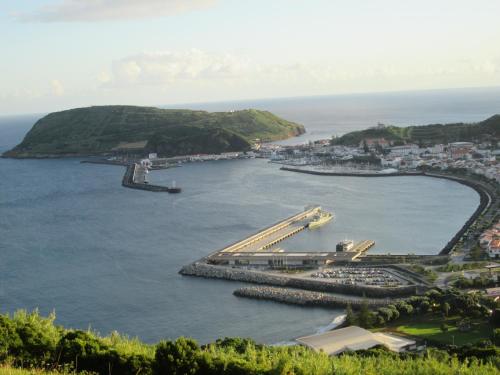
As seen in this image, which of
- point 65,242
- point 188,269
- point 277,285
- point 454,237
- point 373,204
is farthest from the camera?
point 373,204

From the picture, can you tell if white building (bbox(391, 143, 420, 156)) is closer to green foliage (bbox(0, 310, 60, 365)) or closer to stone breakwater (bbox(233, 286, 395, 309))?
stone breakwater (bbox(233, 286, 395, 309))

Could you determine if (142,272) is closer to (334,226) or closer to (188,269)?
(188,269)

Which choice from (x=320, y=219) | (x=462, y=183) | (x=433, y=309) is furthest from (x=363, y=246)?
(x=462, y=183)

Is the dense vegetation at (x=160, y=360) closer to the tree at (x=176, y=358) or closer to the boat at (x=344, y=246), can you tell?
the tree at (x=176, y=358)

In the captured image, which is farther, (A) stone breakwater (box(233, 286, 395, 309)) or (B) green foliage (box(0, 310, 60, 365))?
(A) stone breakwater (box(233, 286, 395, 309))

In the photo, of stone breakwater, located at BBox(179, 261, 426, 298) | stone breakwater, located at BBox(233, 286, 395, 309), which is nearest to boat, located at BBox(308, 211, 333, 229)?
stone breakwater, located at BBox(179, 261, 426, 298)

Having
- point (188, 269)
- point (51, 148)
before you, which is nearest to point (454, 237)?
point (188, 269)

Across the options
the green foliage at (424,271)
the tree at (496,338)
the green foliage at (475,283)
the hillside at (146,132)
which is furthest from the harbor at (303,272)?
the hillside at (146,132)
